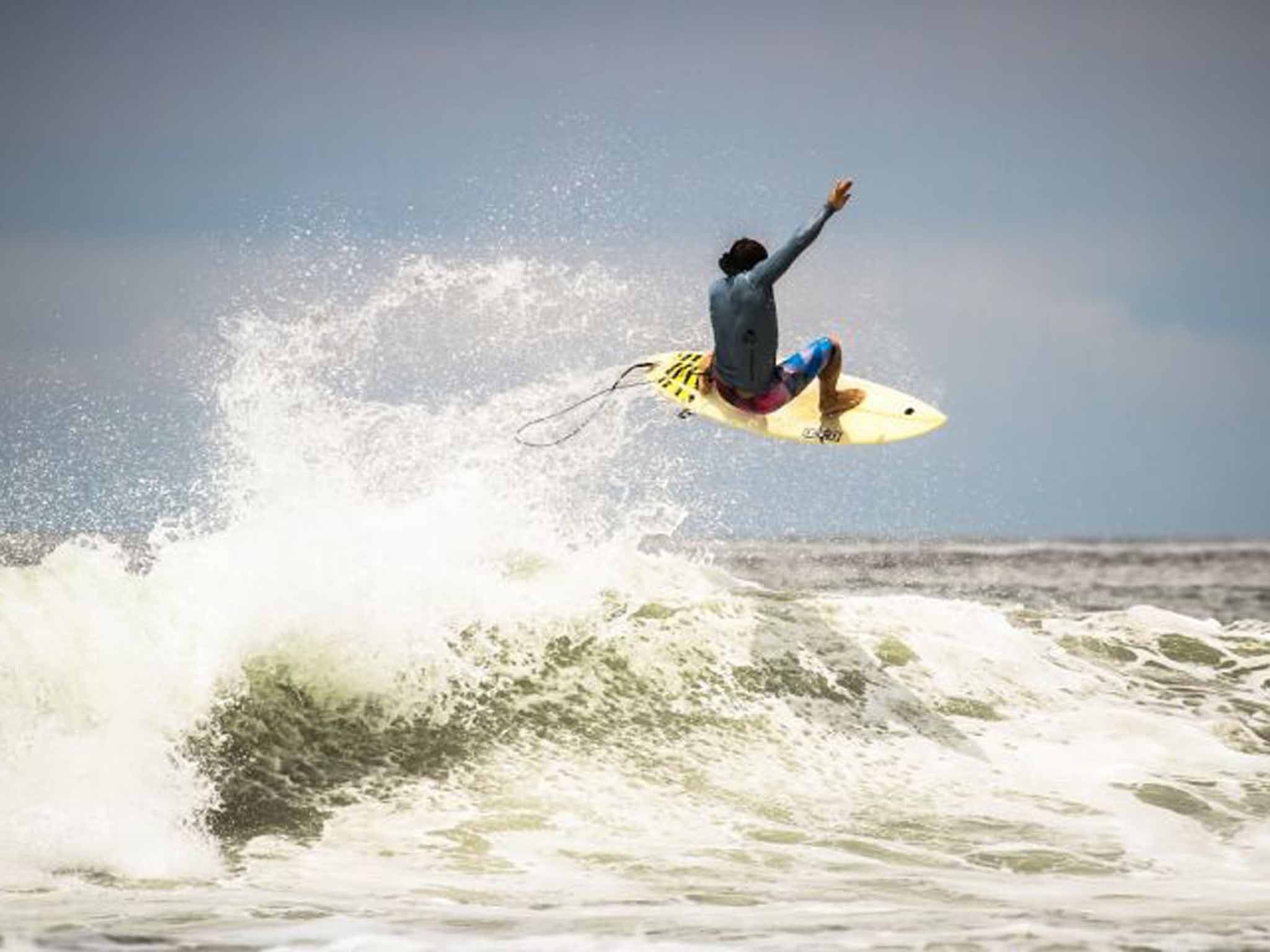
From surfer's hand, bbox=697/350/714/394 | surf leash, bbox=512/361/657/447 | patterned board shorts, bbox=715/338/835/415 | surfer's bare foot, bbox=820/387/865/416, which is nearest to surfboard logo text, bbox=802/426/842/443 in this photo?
surfer's bare foot, bbox=820/387/865/416

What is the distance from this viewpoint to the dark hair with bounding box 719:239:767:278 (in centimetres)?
1011

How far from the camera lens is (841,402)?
1198cm

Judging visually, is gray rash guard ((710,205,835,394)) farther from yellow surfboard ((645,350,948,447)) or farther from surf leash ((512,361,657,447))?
surf leash ((512,361,657,447))

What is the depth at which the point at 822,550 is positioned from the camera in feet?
184

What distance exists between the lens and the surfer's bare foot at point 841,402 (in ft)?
39.0

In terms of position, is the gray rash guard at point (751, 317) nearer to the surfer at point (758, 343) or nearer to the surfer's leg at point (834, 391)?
the surfer at point (758, 343)

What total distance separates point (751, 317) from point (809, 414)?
1.79 meters

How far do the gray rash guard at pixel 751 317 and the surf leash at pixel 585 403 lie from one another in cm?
140

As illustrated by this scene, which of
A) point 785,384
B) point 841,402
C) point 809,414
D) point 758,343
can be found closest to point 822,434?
point 809,414

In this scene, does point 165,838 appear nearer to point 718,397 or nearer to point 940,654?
point 718,397

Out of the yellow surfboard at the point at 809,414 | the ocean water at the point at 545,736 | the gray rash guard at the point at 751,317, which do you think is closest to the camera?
the ocean water at the point at 545,736

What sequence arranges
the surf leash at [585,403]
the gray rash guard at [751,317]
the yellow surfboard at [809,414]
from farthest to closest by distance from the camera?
the surf leash at [585,403] → the yellow surfboard at [809,414] → the gray rash guard at [751,317]

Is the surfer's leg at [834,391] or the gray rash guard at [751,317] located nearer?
the gray rash guard at [751,317]

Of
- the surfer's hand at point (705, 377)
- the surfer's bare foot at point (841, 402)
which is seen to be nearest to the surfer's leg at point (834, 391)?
the surfer's bare foot at point (841, 402)
